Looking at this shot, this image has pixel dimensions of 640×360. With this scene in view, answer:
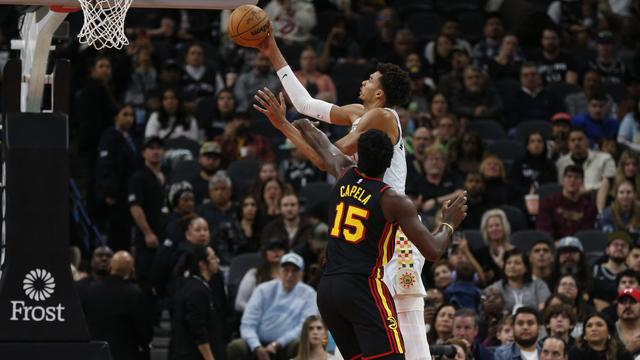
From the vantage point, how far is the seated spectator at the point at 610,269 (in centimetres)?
1410

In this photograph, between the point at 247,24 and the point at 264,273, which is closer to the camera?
the point at 247,24

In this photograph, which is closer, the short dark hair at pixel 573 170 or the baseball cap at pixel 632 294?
the baseball cap at pixel 632 294

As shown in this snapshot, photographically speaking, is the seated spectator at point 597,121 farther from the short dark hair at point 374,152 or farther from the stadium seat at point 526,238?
the short dark hair at point 374,152

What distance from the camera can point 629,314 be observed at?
1247cm

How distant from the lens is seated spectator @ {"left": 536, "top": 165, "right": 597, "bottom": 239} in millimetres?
15586

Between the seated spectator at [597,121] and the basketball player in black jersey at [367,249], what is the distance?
956 centimetres

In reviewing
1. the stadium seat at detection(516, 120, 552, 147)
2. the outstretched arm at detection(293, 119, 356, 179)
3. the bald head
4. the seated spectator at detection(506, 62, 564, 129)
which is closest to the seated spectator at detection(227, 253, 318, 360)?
the bald head

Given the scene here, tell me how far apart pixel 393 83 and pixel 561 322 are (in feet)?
13.9

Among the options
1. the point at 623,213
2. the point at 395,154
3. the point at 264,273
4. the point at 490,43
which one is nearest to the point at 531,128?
the point at 623,213

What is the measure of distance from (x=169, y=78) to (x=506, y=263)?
598cm

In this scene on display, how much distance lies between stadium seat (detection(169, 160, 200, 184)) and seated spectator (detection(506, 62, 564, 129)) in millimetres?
4693

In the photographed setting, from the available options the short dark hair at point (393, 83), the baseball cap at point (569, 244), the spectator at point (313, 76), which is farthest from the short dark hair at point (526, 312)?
the spectator at point (313, 76)

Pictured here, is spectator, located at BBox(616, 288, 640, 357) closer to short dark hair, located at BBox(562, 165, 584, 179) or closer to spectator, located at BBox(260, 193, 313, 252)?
short dark hair, located at BBox(562, 165, 584, 179)

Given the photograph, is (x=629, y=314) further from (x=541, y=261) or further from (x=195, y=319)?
(x=195, y=319)
